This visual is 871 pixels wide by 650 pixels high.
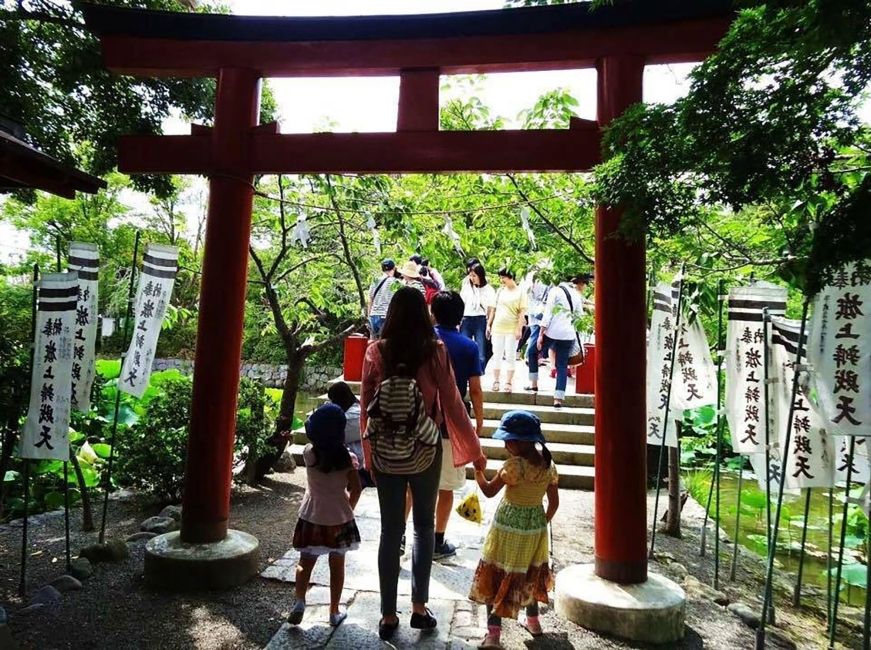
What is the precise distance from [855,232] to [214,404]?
399 cm

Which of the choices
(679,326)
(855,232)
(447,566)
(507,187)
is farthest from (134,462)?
(855,232)

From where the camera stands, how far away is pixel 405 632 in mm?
3314

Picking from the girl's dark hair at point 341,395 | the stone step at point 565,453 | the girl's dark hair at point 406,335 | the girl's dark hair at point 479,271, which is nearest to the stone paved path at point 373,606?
the girl's dark hair at point 341,395

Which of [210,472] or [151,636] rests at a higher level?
[210,472]

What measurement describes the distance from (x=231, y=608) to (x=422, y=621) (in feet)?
4.52

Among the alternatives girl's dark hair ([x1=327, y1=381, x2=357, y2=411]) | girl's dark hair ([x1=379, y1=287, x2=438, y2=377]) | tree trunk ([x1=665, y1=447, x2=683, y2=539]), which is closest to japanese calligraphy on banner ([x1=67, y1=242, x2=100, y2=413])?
girl's dark hair ([x1=327, y1=381, x2=357, y2=411])

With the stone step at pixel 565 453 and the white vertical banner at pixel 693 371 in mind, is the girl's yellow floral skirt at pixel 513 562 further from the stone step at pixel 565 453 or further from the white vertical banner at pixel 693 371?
the stone step at pixel 565 453

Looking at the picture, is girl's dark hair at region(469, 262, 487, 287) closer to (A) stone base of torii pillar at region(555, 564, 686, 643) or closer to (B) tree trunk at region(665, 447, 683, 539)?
(B) tree trunk at region(665, 447, 683, 539)

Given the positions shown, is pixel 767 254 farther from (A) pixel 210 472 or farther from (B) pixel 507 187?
(A) pixel 210 472

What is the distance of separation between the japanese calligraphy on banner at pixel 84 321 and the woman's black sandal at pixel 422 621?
3.25 metres

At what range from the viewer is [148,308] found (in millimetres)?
5164

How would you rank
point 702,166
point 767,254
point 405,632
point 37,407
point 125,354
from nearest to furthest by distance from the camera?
point 702,166
point 405,632
point 37,407
point 767,254
point 125,354

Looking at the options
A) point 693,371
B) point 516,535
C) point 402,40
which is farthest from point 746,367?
point 402,40

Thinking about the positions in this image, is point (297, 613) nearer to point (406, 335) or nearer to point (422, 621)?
point (422, 621)
